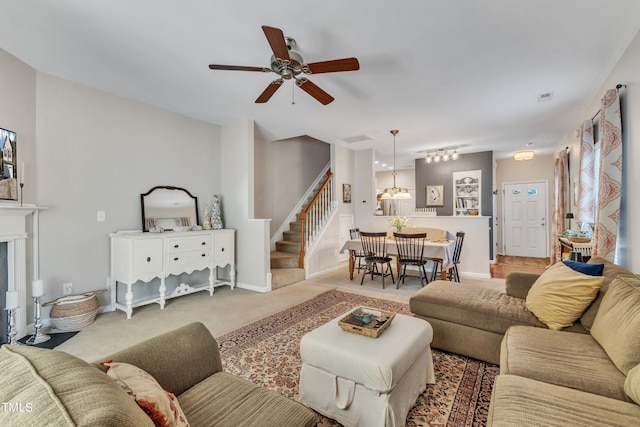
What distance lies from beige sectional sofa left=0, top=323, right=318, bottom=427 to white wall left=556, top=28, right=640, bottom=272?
293 cm

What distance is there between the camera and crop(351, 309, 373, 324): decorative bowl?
76.2 inches

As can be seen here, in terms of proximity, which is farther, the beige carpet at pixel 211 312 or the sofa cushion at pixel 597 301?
the beige carpet at pixel 211 312

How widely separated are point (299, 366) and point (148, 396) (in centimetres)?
153

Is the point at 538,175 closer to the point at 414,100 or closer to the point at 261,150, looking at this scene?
the point at 414,100

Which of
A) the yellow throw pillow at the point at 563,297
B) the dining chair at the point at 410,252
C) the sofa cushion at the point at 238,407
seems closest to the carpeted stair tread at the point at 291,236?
the dining chair at the point at 410,252

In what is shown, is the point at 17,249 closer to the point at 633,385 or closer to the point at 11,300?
the point at 11,300

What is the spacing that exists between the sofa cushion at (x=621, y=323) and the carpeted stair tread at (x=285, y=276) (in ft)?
11.8

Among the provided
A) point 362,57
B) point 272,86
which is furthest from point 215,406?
point 362,57

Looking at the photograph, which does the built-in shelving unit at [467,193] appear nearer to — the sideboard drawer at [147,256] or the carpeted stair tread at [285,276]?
the carpeted stair tread at [285,276]

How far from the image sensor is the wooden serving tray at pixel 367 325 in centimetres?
179

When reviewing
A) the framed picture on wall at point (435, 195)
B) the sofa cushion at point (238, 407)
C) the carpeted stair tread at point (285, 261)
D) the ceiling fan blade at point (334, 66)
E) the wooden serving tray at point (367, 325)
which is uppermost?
the ceiling fan blade at point (334, 66)

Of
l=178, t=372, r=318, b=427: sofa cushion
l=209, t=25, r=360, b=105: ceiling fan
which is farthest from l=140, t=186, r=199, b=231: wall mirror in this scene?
l=178, t=372, r=318, b=427: sofa cushion

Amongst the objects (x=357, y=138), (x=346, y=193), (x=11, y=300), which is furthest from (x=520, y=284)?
(x=11, y=300)

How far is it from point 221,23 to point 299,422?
100 inches
